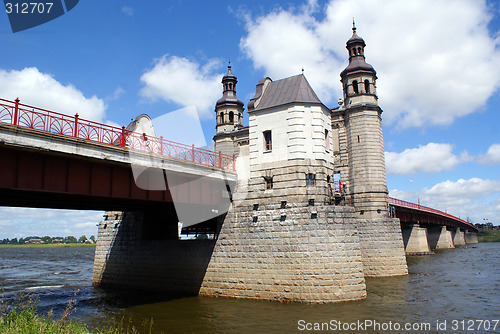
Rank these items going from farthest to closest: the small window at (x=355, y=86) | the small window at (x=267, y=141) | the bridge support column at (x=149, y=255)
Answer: the small window at (x=355, y=86)
the bridge support column at (x=149, y=255)
the small window at (x=267, y=141)

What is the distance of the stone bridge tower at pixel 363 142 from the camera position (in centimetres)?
3500

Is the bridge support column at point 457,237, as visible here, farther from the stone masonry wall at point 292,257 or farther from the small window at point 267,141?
the small window at point 267,141

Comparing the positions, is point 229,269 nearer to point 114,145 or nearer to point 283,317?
point 283,317

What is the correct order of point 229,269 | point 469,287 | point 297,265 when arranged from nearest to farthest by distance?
point 297,265
point 229,269
point 469,287

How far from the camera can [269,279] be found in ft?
65.2

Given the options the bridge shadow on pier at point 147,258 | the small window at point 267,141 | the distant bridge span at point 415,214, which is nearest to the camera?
the small window at point 267,141

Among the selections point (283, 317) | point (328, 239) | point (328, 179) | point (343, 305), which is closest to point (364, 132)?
point (328, 179)

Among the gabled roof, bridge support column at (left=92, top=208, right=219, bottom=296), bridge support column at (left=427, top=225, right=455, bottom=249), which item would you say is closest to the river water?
bridge support column at (left=92, top=208, right=219, bottom=296)

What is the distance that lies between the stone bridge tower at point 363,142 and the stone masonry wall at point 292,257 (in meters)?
15.2

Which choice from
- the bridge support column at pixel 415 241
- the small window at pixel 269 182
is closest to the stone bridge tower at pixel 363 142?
the small window at pixel 269 182

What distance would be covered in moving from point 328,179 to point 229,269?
318 inches

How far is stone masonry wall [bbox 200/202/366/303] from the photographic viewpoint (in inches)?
747

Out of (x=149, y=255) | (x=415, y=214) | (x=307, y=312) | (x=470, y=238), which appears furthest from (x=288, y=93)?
(x=470, y=238)

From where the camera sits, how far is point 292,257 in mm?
19484
